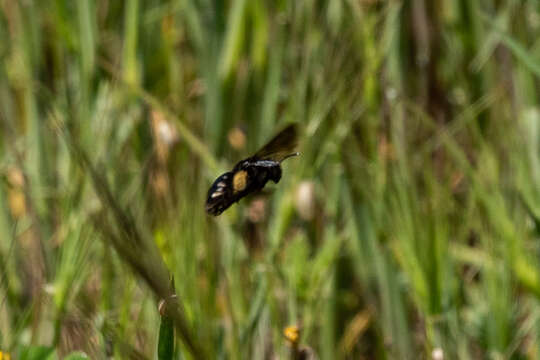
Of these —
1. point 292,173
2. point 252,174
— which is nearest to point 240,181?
point 252,174

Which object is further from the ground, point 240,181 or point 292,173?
point 240,181

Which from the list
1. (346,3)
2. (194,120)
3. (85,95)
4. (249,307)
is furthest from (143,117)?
(249,307)

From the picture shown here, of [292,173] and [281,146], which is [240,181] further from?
[292,173]

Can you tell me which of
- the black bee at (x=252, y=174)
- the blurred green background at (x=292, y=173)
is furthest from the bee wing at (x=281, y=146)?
the blurred green background at (x=292, y=173)

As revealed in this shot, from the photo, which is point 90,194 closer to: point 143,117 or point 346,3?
point 143,117

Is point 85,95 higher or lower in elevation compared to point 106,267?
higher

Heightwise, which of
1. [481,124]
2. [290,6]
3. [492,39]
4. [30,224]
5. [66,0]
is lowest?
[481,124]
